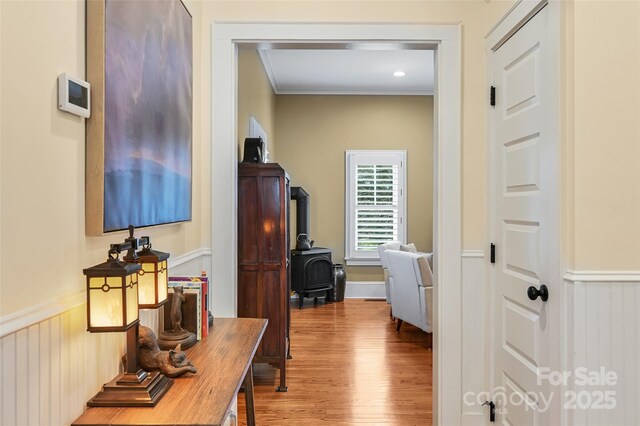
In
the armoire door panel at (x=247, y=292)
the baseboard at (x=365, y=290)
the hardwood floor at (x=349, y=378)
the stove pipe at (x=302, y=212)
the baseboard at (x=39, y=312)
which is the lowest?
the hardwood floor at (x=349, y=378)

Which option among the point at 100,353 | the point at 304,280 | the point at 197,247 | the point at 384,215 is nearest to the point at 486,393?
the point at 197,247

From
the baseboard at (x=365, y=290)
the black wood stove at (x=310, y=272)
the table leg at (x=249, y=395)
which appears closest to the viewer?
the table leg at (x=249, y=395)

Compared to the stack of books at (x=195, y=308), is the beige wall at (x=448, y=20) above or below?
above

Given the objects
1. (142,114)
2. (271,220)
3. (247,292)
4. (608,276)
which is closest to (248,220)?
(271,220)

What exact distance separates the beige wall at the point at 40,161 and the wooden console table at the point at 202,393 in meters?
0.35

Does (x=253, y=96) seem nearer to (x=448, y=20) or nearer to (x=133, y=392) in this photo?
(x=448, y=20)

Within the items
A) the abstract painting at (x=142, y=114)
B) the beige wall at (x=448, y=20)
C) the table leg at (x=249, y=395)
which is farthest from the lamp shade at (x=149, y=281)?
the beige wall at (x=448, y=20)

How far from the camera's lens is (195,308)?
1661mm

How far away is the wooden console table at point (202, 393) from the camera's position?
108cm

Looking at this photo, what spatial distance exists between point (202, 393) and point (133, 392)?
0.19m

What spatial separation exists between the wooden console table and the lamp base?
0.01 metres

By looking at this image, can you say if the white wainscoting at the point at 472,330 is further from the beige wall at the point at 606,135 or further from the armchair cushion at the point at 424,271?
the armchair cushion at the point at 424,271

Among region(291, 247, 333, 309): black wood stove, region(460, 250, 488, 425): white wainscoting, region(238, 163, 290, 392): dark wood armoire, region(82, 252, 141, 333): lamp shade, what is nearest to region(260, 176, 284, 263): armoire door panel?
region(238, 163, 290, 392): dark wood armoire

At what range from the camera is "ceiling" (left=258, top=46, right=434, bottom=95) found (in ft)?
16.1
